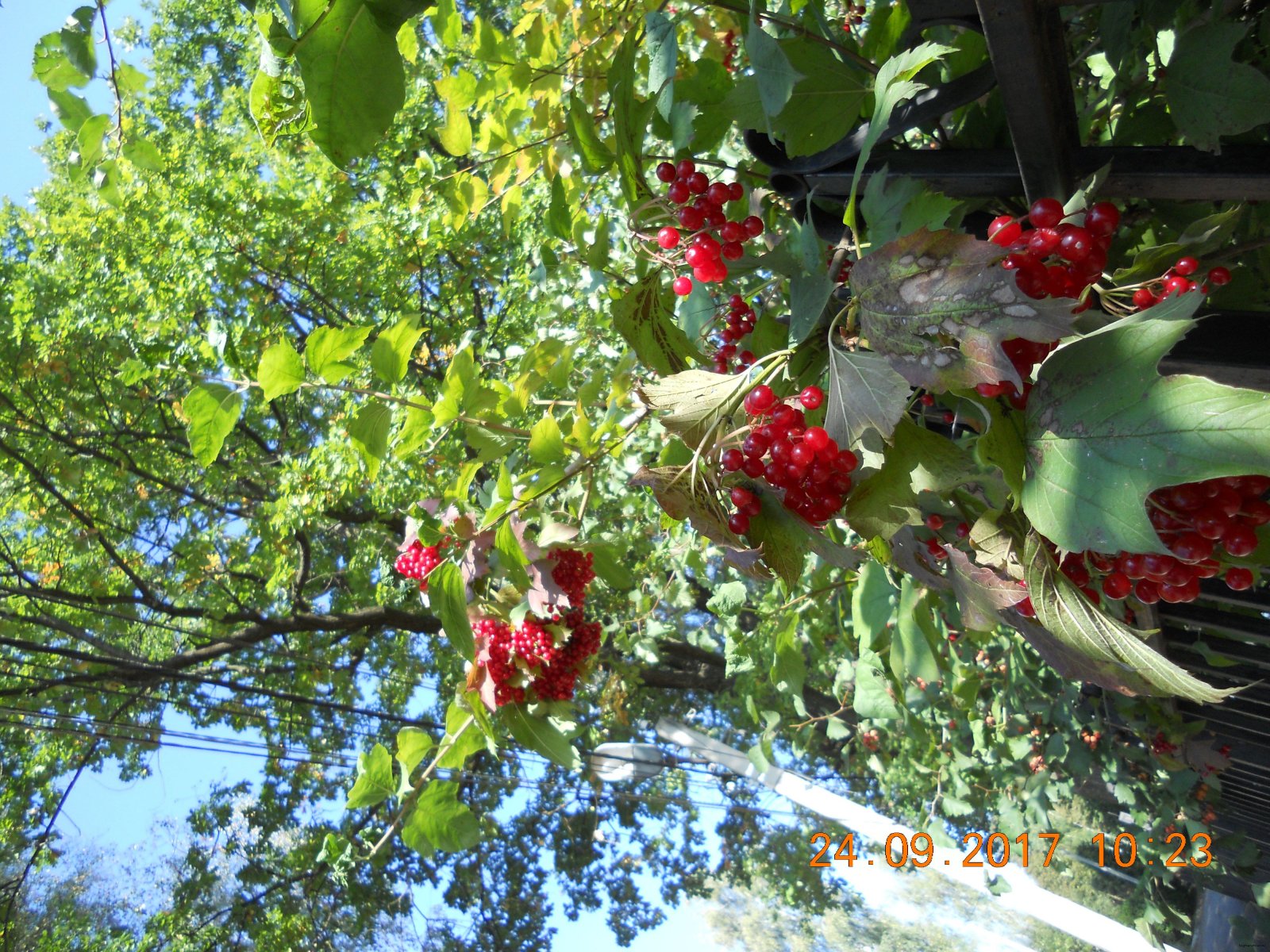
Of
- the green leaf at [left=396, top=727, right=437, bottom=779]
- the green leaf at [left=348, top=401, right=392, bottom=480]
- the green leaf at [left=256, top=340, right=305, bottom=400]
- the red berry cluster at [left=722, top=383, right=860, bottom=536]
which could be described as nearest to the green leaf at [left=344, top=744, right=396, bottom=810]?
the green leaf at [left=396, top=727, right=437, bottom=779]

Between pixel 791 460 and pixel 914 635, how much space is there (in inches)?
36.5

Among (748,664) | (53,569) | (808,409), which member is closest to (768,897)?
(53,569)

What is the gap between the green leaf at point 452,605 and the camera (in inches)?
40.2

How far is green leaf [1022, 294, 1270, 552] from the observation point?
0.45 m

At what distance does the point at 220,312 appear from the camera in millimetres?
5809

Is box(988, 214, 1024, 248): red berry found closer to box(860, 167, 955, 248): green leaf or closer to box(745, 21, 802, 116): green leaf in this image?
box(860, 167, 955, 248): green leaf

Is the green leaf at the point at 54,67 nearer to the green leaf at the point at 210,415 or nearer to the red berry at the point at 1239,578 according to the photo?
the green leaf at the point at 210,415

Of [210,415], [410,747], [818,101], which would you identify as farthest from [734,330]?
[410,747]

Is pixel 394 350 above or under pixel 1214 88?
above

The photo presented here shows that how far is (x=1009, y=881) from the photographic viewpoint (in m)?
3.26

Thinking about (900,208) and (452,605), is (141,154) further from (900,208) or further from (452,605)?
(900,208)

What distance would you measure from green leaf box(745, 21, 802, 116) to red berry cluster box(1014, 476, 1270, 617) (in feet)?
1.40

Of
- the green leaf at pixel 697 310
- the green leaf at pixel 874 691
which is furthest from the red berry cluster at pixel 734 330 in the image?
the green leaf at pixel 874 691

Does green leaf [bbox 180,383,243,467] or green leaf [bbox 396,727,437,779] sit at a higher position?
green leaf [bbox 180,383,243,467]
